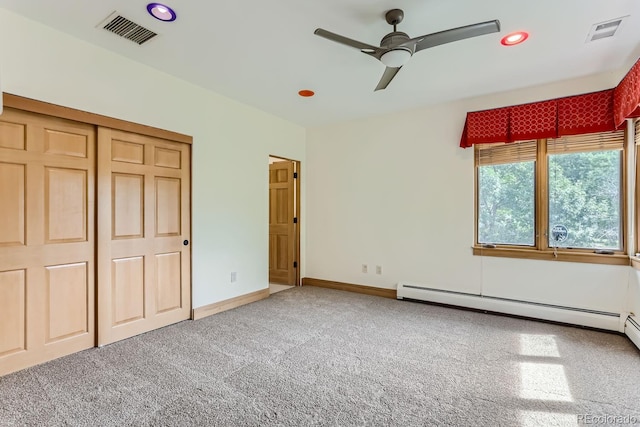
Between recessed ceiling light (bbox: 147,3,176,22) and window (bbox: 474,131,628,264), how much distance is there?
11.7 ft

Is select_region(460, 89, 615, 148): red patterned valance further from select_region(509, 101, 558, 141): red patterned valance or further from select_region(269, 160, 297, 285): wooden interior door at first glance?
select_region(269, 160, 297, 285): wooden interior door

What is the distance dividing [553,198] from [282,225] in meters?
3.79

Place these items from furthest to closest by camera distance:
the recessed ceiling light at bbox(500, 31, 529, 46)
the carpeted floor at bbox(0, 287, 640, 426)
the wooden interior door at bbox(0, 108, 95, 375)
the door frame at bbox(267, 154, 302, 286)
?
the door frame at bbox(267, 154, 302, 286) → the recessed ceiling light at bbox(500, 31, 529, 46) → the wooden interior door at bbox(0, 108, 95, 375) → the carpeted floor at bbox(0, 287, 640, 426)

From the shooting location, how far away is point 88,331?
110 inches

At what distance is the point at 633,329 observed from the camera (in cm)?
293

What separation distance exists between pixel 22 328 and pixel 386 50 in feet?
11.3

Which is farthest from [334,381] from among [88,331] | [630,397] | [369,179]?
[369,179]

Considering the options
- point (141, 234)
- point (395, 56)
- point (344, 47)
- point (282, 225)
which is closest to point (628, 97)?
point (395, 56)

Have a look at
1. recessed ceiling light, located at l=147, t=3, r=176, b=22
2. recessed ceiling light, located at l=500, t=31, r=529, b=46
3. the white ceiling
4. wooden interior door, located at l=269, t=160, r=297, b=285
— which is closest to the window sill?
the white ceiling

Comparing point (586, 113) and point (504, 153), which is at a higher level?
point (586, 113)

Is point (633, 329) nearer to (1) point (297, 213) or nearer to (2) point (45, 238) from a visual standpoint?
(1) point (297, 213)

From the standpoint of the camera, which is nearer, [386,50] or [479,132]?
[386,50]

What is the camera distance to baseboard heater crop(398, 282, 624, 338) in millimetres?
3229

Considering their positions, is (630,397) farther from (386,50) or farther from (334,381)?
(386,50)
